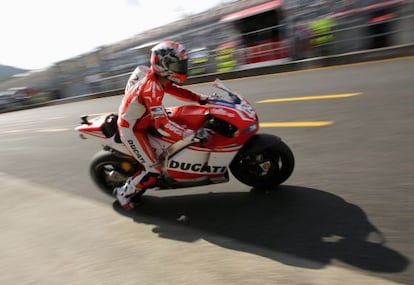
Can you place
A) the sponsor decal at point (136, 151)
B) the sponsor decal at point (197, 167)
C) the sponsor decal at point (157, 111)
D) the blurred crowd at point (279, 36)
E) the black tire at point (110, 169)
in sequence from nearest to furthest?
1. the sponsor decal at point (157, 111)
2. the sponsor decal at point (197, 167)
3. the sponsor decal at point (136, 151)
4. the black tire at point (110, 169)
5. the blurred crowd at point (279, 36)

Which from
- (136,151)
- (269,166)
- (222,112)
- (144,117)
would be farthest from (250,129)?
(136,151)

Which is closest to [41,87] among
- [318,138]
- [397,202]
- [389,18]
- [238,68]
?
[238,68]

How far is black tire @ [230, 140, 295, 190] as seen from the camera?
475 cm

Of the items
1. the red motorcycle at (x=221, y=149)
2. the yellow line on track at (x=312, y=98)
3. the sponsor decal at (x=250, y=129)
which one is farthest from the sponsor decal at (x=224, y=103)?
the yellow line on track at (x=312, y=98)

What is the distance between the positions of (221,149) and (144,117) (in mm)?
1015

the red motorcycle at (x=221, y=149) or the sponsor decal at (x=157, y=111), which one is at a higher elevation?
the sponsor decal at (x=157, y=111)

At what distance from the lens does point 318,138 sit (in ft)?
21.3

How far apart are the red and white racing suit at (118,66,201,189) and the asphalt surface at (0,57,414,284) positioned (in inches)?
22.0

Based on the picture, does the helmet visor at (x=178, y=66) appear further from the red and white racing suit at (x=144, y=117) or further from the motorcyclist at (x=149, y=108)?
the red and white racing suit at (x=144, y=117)

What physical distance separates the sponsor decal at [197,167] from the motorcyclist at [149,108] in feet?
0.91

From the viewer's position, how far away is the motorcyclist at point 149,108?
15.1 feet

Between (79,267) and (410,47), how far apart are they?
10.8m

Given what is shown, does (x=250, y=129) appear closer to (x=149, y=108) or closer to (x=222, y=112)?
(x=222, y=112)

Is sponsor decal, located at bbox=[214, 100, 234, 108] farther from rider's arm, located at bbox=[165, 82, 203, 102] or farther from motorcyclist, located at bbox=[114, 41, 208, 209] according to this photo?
rider's arm, located at bbox=[165, 82, 203, 102]
